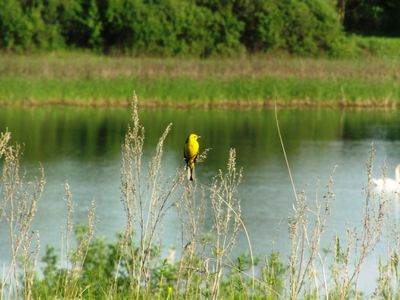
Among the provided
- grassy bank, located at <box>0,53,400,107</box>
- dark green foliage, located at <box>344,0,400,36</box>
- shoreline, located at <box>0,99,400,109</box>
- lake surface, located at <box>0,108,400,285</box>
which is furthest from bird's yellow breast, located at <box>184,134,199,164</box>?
dark green foliage, located at <box>344,0,400,36</box>

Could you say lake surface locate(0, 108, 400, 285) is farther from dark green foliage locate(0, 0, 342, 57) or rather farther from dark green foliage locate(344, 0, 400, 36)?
dark green foliage locate(344, 0, 400, 36)

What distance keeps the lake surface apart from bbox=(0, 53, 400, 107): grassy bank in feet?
1.12

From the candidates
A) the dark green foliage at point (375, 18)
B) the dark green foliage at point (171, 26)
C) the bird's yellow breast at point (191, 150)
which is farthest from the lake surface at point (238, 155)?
the dark green foliage at point (375, 18)

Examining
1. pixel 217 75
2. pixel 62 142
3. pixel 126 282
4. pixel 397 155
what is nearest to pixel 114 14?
pixel 217 75

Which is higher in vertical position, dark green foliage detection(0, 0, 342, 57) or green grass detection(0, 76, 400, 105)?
dark green foliage detection(0, 0, 342, 57)

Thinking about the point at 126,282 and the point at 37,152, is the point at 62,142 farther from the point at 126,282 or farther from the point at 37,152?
the point at 126,282

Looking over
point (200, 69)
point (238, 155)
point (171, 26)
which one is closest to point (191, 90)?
point (200, 69)

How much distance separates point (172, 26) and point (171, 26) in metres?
0.04

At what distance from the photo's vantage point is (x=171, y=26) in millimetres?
31812

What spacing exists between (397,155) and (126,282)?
35.0 ft

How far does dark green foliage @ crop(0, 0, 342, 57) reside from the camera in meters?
31.5

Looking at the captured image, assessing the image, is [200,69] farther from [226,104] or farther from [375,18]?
[375,18]

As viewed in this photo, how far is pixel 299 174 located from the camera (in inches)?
574

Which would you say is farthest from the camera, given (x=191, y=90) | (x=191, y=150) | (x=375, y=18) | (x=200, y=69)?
(x=375, y=18)
